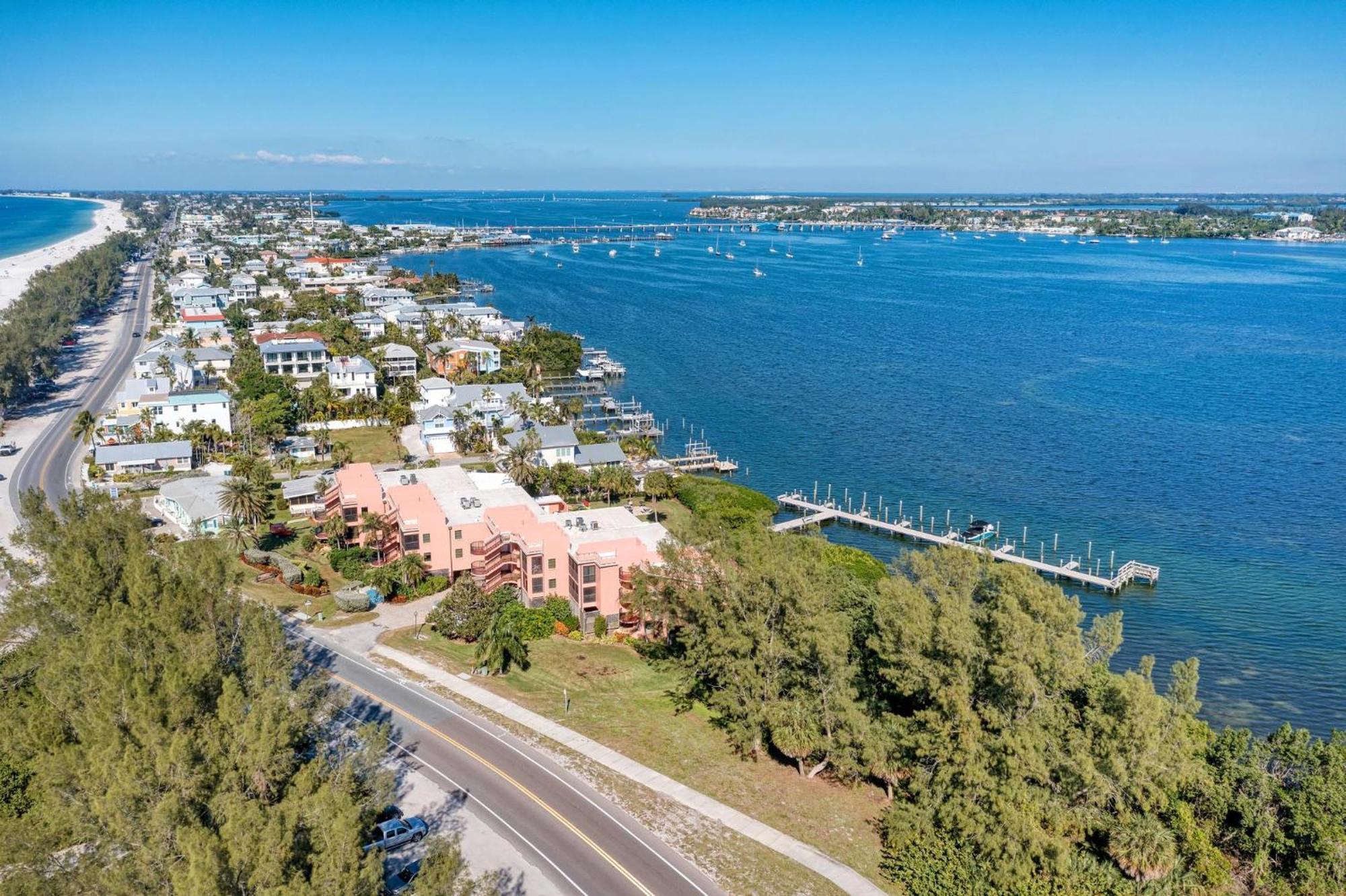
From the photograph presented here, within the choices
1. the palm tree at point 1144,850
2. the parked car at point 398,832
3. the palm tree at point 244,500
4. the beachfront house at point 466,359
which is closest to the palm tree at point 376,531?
the palm tree at point 244,500

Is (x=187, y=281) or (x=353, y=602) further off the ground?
(x=187, y=281)

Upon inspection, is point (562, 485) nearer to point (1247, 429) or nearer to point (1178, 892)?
point (1178, 892)

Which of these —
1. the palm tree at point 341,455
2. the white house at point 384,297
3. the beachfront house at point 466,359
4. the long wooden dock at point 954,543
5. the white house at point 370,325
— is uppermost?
the white house at point 384,297

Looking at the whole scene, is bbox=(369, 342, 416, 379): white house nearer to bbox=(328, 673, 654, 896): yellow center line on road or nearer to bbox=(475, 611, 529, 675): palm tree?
bbox=(475, 611, 529, 675): palm tree

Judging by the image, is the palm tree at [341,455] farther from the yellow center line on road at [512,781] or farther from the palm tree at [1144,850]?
the palm tree at [1144,850]

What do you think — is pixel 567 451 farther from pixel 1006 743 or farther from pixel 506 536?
pixel 1006 743

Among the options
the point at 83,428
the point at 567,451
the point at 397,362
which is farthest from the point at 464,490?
the point at 397,362

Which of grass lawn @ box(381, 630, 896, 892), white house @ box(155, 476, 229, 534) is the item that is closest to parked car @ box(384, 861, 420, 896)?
grass lawn @ box(381, 630, 896, 892)
